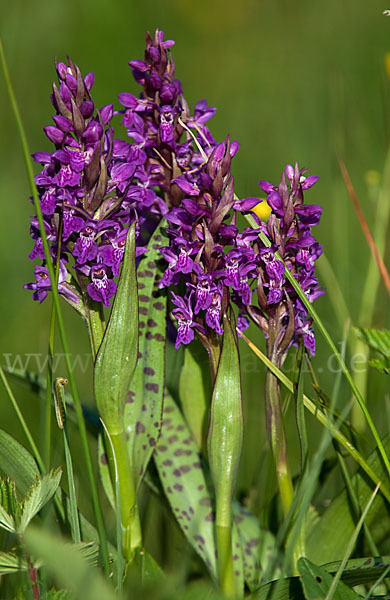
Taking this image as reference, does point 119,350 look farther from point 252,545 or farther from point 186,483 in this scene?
point 252,545

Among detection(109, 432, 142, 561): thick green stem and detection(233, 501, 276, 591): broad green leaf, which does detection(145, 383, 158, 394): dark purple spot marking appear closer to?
detection(109, 432, 142, 561): thick green stem

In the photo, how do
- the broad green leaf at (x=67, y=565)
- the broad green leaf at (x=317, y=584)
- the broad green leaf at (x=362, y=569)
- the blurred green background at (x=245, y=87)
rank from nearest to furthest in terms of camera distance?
the broad green leaf at (x=67, y=565)
the broad green leaf at (x=317, y=584)
the broad green leaf at (x=362, y=569)
the blurred green background at (x=245, y=87)

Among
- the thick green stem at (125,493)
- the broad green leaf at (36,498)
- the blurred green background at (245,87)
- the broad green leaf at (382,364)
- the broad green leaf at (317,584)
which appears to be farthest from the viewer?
the blurred green background at (245,87)

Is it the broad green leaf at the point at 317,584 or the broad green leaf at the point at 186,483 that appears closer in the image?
the broad green leaf at the point at 317,584

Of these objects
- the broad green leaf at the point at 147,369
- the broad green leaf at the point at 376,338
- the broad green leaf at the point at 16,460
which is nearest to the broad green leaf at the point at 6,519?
the broad green leaf at the point at 16,460

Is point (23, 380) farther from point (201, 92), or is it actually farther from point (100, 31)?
point (100, 31)

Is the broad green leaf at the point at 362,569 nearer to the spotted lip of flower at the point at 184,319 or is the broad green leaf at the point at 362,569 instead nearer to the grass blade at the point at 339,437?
the grass blade at the point at 339,437

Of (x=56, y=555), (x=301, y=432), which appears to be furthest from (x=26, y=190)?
(x=56, y=555)

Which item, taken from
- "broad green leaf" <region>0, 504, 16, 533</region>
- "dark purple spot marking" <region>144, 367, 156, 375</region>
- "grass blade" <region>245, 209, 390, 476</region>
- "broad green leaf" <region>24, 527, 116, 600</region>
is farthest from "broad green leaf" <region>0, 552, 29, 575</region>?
"grass blade" <region>245, 209, 390, 476</region>
